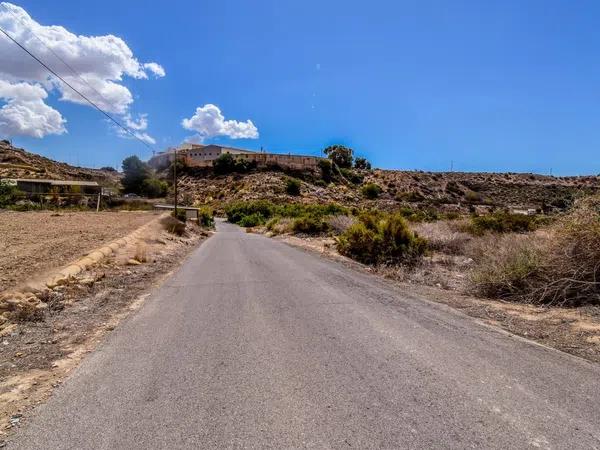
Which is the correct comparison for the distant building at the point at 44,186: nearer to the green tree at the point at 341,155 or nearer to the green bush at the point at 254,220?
the green bush at the point at 254,220

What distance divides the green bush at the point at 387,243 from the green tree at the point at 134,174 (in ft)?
296

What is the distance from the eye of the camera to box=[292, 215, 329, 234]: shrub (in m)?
33.5

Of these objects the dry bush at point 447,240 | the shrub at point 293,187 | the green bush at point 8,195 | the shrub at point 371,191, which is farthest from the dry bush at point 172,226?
the shrub at point 371,191

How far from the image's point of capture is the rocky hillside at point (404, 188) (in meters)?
93.9

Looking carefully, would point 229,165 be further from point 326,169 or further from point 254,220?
point 254,220

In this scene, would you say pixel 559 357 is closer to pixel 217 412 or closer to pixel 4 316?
pixel 217 412

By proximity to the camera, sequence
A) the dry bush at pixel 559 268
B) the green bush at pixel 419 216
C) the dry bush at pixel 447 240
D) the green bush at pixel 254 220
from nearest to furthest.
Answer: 1. the dry bush at pixel 559 268
2. the dry bush at pixel 447 240
3. the green bush at pixel 419 216
4. the green bush at pixel 254 220

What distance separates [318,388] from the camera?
450 centimetres

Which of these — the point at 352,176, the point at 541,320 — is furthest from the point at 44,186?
the point at 541,320

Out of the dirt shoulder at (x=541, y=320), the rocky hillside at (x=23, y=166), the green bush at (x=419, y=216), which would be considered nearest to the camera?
the dirt shoulder at (x=541, y=320)

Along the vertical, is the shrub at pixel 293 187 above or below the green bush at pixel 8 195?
above

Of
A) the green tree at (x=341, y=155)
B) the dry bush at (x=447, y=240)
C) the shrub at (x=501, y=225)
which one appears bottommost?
the dry bush at (x=447, y=240)

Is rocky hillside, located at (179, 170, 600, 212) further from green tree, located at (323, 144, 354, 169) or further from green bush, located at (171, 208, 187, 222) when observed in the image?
green bush, located at (171, 208, 187, 222)

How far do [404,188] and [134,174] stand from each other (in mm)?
65580
